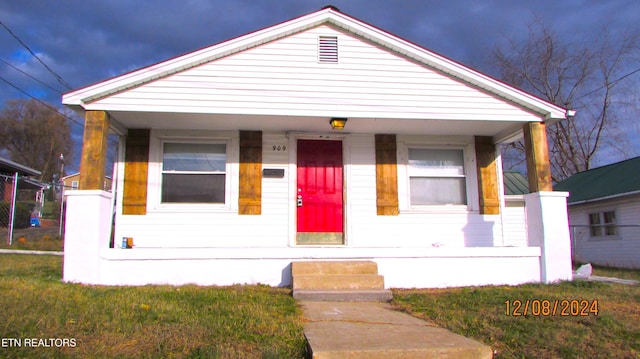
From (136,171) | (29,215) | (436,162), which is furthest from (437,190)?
(29,215)

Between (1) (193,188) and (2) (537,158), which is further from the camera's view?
(1) (193,188)

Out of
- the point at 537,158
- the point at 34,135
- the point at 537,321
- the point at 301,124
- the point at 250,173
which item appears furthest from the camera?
the point at 34,135

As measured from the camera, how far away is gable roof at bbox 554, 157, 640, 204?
15173mm

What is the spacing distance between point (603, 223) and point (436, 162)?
11.2m

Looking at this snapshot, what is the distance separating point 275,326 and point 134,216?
4.85 meters

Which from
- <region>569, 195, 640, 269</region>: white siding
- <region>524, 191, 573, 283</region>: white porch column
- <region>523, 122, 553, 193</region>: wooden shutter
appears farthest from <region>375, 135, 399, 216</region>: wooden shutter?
<region>569, 195, 640, 269</region>: white siding

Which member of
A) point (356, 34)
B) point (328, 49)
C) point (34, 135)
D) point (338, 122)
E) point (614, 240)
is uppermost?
point (34, 135)

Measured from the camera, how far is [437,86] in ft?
25.4

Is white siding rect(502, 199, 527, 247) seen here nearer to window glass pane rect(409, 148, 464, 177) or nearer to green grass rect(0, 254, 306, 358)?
window glass pane rect(409, 148, 464, 177)

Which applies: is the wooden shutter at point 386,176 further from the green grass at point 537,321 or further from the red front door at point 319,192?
the green grass at point 537,321

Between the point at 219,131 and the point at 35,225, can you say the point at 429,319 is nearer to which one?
the point at 219,131

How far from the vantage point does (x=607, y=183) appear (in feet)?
54.6

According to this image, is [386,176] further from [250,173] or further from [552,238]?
[552,238]

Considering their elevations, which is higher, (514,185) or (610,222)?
(514,185)
